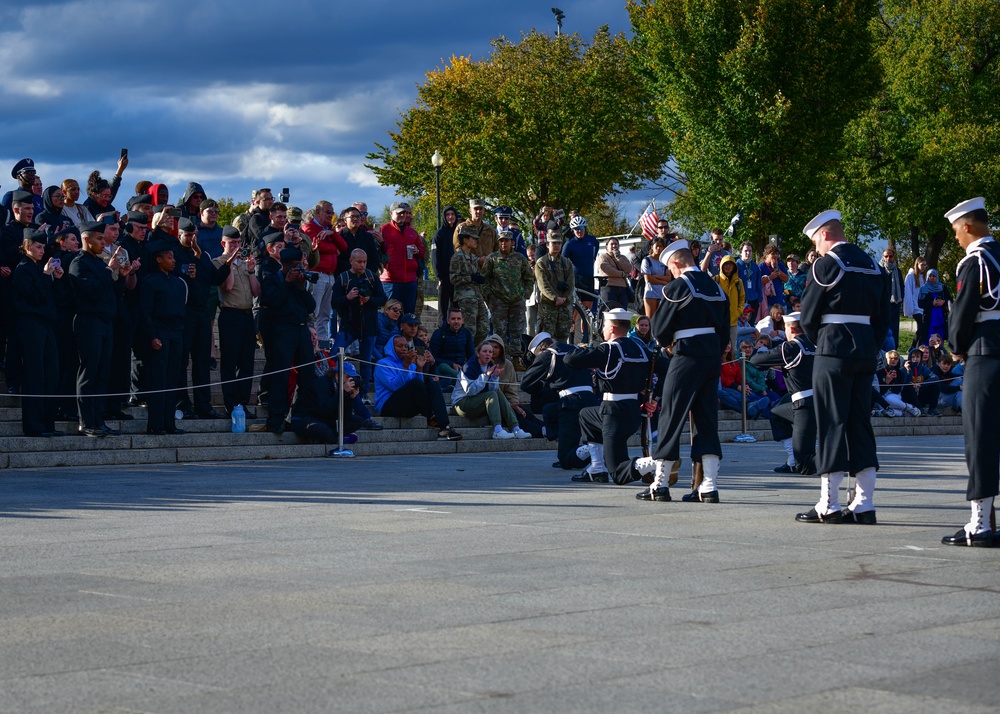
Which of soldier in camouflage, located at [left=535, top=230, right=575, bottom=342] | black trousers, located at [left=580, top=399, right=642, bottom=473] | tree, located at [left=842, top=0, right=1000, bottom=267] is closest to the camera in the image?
black trousers, located at [left=580, top=399, right=642, bottom=473]

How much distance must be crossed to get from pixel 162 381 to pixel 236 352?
1739 mm

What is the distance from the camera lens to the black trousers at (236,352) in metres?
18.5

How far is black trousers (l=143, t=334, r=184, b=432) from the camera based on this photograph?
16984 millimetres

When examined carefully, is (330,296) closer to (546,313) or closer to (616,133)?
(546,313)

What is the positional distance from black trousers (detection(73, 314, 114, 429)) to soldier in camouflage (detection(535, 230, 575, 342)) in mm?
8038

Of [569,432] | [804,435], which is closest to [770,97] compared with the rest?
[569,432]

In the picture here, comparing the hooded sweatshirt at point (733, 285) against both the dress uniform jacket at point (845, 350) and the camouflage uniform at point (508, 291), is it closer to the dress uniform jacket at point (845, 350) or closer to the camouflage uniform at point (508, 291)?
the camouflage uniform at point (508, 291)

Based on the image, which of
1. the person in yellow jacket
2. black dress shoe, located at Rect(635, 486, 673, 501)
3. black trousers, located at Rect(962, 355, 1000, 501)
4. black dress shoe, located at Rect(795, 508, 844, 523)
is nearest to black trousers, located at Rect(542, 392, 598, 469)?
black dress shoe, located at Rect(635, 486, 673, 501)

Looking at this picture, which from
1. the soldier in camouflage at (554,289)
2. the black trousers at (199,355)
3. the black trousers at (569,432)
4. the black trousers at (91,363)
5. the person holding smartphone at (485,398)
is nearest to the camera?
the black trousers at (91,363)

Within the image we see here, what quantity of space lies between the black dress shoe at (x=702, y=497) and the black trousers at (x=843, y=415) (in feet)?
5.61

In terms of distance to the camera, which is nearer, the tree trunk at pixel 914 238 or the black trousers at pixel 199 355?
the black trousers at pixel 199 355

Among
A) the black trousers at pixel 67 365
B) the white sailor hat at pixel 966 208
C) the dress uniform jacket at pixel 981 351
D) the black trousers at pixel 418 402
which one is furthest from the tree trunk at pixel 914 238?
the dress uniform jacket at pixel 981 351

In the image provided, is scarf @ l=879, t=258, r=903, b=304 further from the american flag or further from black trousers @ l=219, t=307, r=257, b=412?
black trousers @ l=219, t=307, r=257, b=412

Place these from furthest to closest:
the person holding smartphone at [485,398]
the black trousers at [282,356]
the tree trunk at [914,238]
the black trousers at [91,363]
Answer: the tree trunk at [914,238], the person holding smartphone at [485,398], the black trousers at [282,356], the black trousers at [91,363]
